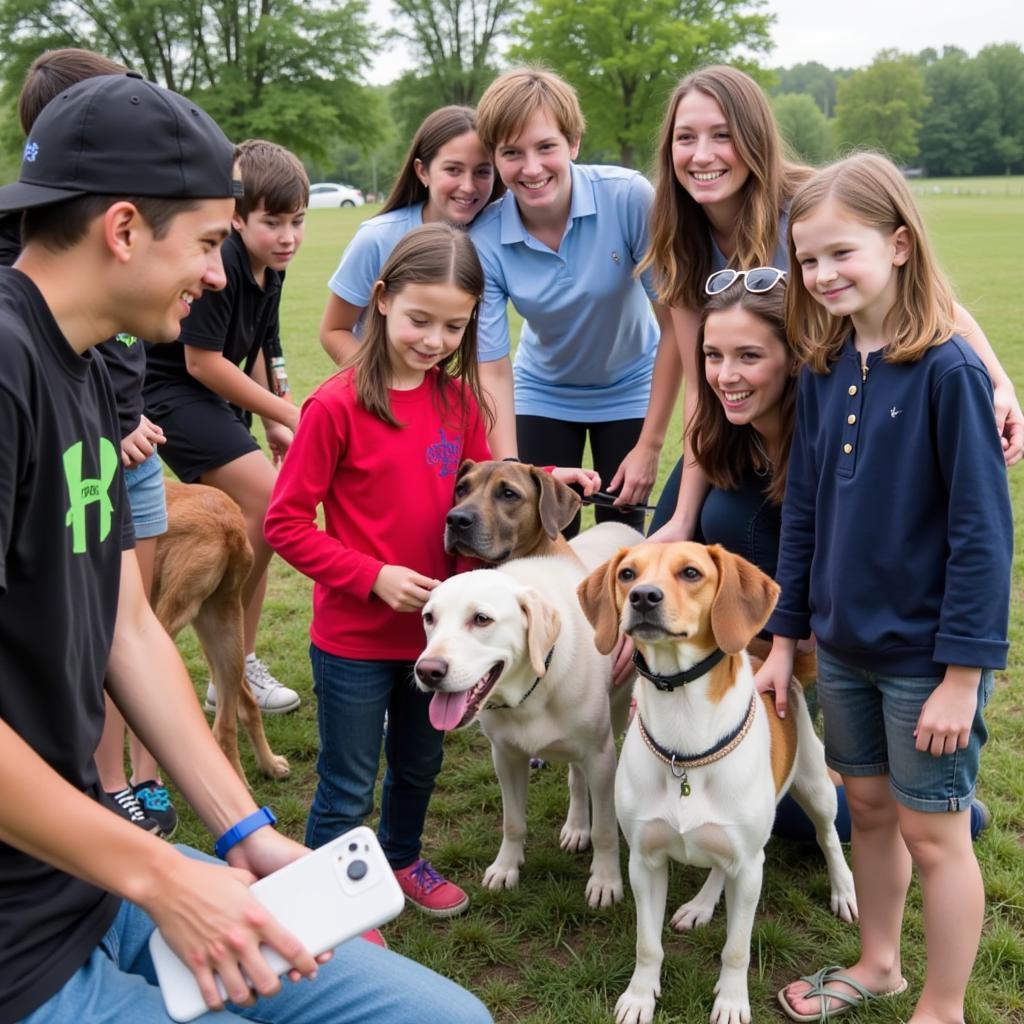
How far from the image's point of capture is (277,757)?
5.00 meters

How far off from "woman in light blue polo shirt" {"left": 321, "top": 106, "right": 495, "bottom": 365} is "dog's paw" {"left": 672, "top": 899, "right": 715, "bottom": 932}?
2.80 meters

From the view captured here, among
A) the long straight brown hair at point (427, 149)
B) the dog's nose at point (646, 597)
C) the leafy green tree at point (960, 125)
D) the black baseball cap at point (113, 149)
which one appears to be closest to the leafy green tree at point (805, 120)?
the leafy green tree at point (960, 125)

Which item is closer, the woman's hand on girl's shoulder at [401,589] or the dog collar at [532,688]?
the woman's hand on girl's shoulder at [401,589]

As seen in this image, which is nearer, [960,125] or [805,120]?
[805,120]

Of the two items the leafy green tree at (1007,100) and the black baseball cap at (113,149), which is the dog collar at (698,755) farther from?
the leafy green tree at (1007,100)

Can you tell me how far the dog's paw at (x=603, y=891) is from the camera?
3994mm

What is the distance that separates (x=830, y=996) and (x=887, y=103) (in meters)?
110

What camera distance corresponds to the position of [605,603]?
3342 millimetres

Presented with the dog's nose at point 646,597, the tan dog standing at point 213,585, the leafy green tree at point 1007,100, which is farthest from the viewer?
the leafy green tree at point 1007,100

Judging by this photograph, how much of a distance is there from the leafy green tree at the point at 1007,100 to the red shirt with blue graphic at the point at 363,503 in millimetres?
106546

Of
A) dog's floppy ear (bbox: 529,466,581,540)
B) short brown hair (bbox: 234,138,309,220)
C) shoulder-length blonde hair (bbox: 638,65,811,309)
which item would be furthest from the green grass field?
short brown hair (bbox: 234,138,309,220)

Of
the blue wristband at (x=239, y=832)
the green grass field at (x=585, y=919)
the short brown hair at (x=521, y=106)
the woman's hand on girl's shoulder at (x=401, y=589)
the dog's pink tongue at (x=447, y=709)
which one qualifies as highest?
the short brown hair at (x=521, y=106)

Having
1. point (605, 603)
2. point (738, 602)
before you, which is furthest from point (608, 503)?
point (738, 602)

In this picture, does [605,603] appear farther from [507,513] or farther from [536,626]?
[507,513]
